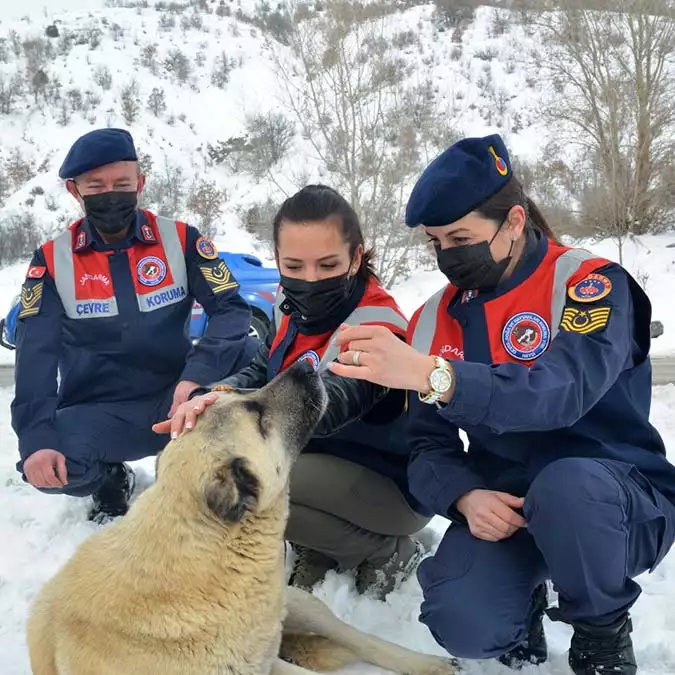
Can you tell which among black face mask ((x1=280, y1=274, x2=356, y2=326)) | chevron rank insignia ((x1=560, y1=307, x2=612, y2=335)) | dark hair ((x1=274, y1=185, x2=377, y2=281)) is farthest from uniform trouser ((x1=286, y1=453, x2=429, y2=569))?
chevron rank insignia ((x1=560, y1=307, x2=612, y2=335))

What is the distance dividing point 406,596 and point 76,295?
7.31 feet

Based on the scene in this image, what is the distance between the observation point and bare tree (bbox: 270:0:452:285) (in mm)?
9102

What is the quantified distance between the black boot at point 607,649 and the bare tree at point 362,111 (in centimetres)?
842

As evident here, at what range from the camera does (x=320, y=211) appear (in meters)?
2.63

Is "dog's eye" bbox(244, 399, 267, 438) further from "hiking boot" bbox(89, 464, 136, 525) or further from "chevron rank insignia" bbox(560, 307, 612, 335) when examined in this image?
"hiking boot" bbox(89, 464, 136, 525)

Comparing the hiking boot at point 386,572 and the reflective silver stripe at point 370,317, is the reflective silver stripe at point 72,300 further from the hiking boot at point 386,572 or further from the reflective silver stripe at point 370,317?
the hiking boot at point 386,572

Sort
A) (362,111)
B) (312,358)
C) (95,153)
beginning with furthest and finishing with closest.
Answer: (362,111)
(95,153)
(312,358)

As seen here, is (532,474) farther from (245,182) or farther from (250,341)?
(245,182)

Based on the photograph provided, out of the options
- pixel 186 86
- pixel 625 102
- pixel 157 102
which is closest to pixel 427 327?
pixel 625 102

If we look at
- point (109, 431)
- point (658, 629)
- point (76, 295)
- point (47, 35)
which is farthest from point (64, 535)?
point (47, 35)

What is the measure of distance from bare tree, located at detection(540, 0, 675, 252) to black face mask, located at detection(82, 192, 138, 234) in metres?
11.7

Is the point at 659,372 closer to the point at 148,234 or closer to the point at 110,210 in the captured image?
the point at 148,234

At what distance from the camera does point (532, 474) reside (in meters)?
2.22

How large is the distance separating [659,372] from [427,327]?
5074 mm
